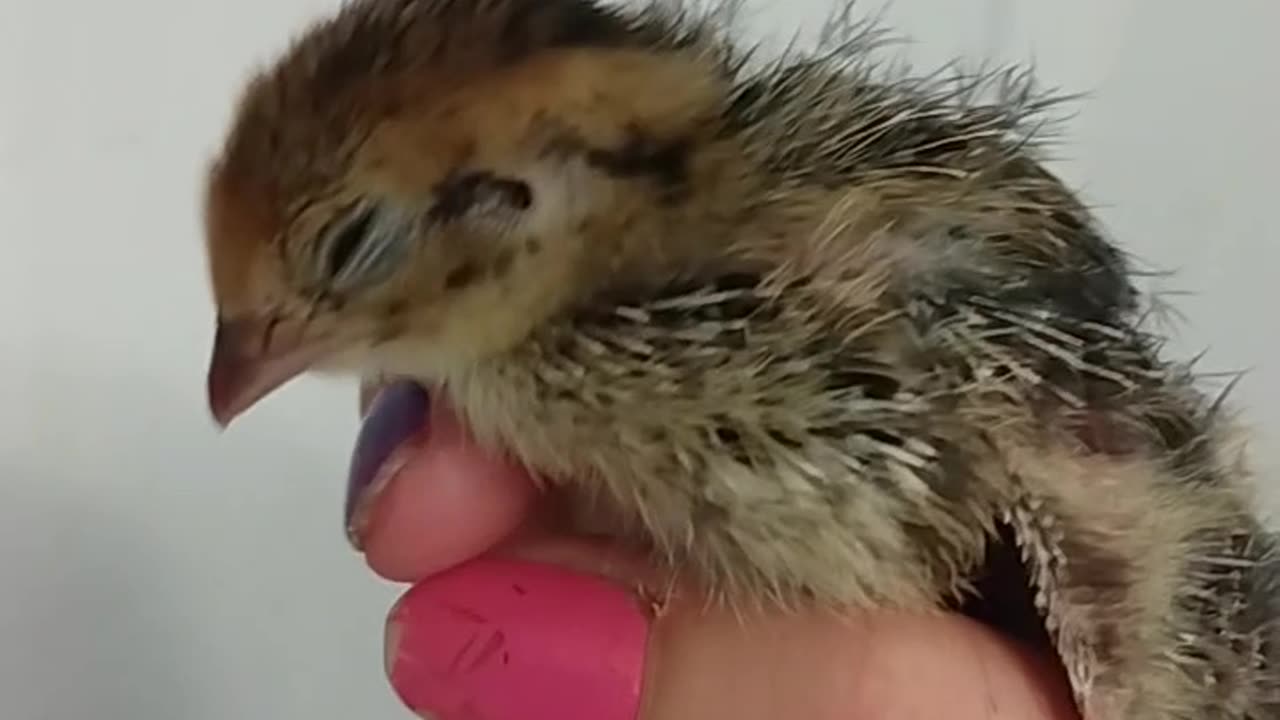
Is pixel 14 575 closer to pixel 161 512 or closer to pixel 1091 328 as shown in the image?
pixel 161 512

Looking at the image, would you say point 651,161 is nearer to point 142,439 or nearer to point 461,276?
point 461,276

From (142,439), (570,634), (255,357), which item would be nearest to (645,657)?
(570,634)

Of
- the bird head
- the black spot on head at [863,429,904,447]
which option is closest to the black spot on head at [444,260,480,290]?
the bird head

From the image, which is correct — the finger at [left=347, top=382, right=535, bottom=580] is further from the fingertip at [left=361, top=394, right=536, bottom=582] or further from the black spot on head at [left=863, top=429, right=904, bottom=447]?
the black spot on head at [left=863, top=429, right=904, bottom=447]

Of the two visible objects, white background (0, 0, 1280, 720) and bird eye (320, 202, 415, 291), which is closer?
bird eye (320, 202, 415, 291)

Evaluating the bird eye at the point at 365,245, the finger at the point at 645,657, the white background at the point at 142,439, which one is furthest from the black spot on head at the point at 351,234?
the white background at the point at 142,439

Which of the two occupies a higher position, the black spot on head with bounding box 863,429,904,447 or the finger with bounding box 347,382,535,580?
the black spot on head with bounding box 863,429,904,447
